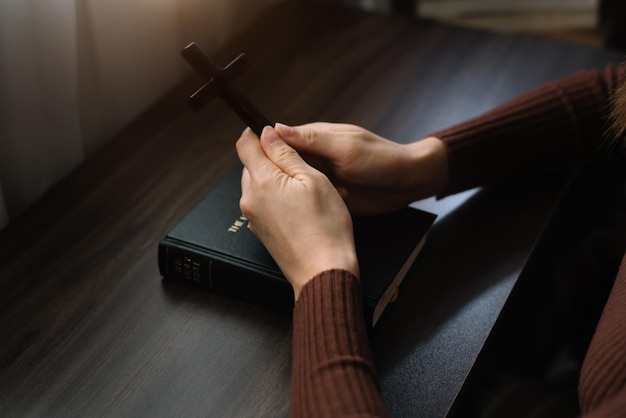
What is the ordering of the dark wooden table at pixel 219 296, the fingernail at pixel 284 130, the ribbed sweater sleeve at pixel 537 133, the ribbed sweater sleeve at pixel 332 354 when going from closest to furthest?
1. the ribbed sweater sleeve at pixel 332 354
2. the dark wooden table at pixel 219 296
3. the fingernail at pixel 284 130
4. the ribbed sweater sleeve at pixel 537 133

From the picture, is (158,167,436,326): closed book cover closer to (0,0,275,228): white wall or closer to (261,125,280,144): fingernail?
(261,125,280,144): fingernail

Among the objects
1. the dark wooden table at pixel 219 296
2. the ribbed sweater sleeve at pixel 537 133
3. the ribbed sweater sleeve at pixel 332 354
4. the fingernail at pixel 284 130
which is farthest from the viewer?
the ribbed sweater sleeve at pixel 537 133

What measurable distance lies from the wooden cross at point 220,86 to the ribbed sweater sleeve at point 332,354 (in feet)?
0.75

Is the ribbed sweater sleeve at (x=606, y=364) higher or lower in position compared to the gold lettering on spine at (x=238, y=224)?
lower

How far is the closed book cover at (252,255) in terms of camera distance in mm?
849

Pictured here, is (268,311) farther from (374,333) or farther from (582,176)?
(582,176)

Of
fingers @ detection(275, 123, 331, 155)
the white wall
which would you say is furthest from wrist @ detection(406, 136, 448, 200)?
the white wall

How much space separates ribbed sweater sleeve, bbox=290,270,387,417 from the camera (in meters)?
0.69

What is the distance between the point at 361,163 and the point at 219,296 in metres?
0.22

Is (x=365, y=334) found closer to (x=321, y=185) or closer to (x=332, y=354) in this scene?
(x=332, y=354)

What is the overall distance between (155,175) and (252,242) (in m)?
0.26

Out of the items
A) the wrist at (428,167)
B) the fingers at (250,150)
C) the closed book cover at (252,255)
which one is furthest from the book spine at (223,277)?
the wrist at (428,167)

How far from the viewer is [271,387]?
79 centimetres

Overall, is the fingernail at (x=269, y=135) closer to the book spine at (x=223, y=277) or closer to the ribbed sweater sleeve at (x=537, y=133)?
the book spine at (x=223, y=277)
